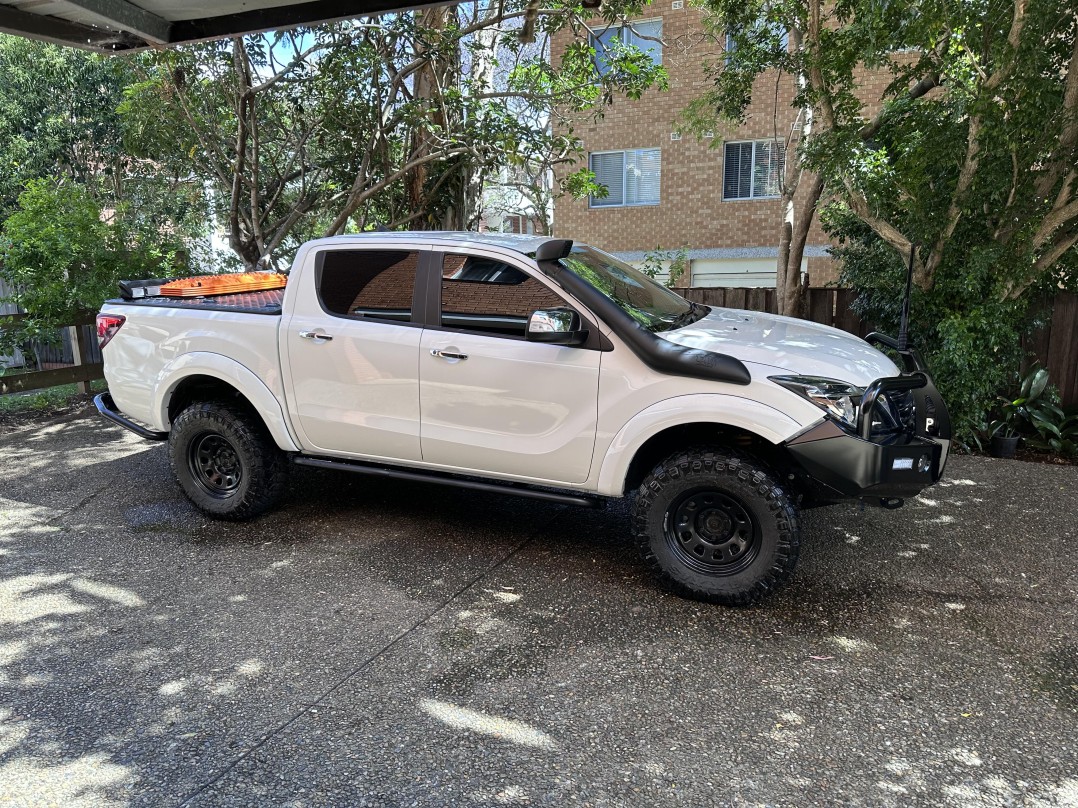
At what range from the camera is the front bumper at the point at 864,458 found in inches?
153

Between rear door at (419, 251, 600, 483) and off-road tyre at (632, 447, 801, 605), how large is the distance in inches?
19.0

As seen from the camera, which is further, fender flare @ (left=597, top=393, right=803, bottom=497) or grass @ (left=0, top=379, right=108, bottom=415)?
grass @ (left=0, top=379, right=108, bottom=415)

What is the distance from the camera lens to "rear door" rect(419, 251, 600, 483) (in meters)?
4.41

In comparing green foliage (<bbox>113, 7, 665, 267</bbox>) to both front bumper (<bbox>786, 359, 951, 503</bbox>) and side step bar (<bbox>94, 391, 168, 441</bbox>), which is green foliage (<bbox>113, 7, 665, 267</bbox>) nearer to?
side step bar (<bbox>94, 391, 168, 441</bbox>)

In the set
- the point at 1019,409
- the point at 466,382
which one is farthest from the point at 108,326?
the point at 1019,409

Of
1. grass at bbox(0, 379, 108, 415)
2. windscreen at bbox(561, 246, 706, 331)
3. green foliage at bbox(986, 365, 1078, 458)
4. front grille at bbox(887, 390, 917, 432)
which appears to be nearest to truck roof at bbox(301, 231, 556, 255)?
windscreen at bbox(561, 246, 706, 331)

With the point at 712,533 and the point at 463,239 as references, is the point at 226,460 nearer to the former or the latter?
the point at 463,239

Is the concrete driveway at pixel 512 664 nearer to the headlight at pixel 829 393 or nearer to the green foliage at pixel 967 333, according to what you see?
the headlight at pixel 829 393

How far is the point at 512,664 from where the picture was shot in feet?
12.1

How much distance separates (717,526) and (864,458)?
0.83 m

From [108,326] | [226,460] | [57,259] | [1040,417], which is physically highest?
[57,259]

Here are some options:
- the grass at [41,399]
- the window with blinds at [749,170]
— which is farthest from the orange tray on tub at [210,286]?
the window with blinds at [749,170]

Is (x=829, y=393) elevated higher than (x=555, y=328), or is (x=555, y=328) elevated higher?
(x=555, y=328)

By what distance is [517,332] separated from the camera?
4559mm
